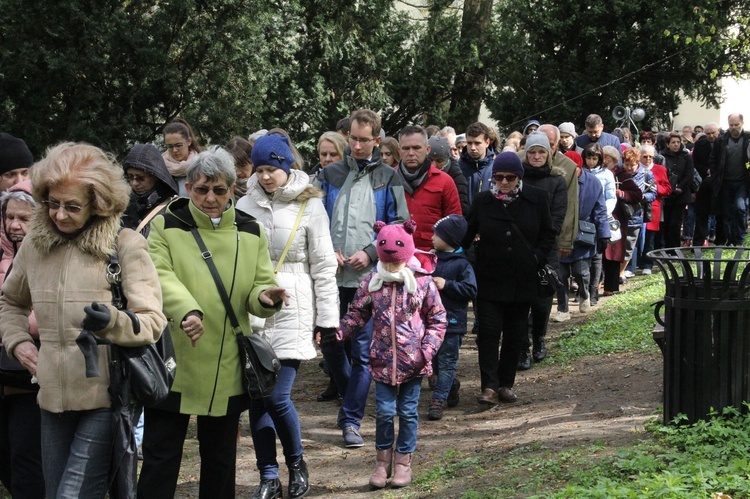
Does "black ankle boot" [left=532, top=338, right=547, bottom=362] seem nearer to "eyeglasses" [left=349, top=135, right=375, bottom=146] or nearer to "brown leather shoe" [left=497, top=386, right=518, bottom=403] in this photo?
"brown leather shoe" [left=497, top=386, right=518, bottom=403]

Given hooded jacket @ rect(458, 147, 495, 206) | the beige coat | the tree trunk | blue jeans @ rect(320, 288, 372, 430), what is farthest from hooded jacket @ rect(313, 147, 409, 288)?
the tree trunk

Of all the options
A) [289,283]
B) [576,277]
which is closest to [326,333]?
[289,283]

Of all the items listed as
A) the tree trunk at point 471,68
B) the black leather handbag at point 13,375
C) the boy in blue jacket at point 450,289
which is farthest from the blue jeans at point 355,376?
the tree trunk at point 471,68

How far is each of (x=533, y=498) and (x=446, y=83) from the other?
18.7 m

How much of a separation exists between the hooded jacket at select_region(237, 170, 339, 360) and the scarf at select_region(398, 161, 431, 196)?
2.32 metres

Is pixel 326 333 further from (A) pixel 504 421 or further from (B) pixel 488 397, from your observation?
(B) pixel 488 397

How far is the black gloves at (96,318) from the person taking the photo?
4102 millimetres

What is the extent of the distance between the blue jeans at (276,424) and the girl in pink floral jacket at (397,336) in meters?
0.48

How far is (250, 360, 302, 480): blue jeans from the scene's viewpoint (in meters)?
6.07

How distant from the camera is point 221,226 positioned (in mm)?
5270

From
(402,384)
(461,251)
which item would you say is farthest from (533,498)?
(461,251)

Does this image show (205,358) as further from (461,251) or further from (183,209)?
(461,251)

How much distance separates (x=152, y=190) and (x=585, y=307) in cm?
782

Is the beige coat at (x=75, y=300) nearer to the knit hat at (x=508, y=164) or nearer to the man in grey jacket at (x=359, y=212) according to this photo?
the man in grey jacket at (x=359, y=212)
